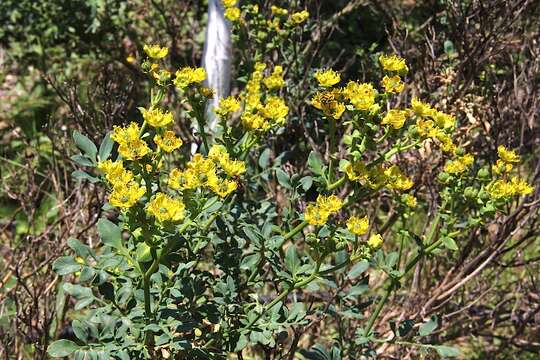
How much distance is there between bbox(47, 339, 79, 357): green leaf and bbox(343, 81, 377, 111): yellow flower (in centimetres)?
87

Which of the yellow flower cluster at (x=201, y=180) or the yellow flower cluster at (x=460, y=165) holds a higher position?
the yellow flower cluster at (x=201, y=180)

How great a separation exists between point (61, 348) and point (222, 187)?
553 mm

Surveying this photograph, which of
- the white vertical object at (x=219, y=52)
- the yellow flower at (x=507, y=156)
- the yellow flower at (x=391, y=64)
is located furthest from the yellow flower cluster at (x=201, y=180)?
the white vertical object at (x=219, y=52)

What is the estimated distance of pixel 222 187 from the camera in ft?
4.69

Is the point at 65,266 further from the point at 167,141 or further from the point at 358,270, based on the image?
the point at 358,270

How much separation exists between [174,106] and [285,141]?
864 millimetres

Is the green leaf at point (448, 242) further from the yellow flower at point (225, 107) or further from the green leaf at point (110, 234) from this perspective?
the green leaf at point (110, 234)

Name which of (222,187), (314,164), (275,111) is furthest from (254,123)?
(222,187)

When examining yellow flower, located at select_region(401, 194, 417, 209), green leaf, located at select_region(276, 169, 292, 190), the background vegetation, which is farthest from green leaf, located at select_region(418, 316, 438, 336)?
green leaf, located at select_region(276, 169, 292, 190)

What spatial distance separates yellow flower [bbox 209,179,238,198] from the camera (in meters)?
1.41

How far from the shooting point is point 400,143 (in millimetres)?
1638

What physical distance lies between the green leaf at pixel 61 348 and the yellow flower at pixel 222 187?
53 centimetres

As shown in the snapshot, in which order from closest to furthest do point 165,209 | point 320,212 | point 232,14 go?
1. point 165,209
2. point 320,212
3. point 232,14

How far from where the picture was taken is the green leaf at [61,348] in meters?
1.54
